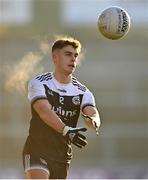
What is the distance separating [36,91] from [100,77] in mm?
17796

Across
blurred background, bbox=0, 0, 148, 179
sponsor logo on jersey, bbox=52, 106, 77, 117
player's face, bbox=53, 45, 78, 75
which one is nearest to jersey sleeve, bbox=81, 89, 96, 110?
sponsor logo on jersey, bbox=52, 106, 77, 117

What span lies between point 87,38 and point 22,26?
9.27 feet

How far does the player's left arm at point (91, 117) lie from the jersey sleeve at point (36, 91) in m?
0.45

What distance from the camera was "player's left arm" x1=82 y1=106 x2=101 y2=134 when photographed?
23.0 feet

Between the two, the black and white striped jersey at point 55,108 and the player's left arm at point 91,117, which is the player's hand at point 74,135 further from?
the black and white striped jersey at point 55,108

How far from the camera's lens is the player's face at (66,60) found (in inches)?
291

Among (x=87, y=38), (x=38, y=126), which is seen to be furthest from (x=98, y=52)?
(x=38, y=126)

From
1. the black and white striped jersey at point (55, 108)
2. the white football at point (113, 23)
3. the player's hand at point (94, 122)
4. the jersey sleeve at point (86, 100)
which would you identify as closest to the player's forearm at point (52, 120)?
the black and white striped jersey at point (55, 108)

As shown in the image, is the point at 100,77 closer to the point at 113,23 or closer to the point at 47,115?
the point at 113,23

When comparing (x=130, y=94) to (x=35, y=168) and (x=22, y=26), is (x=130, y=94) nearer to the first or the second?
(x=22, y=26)

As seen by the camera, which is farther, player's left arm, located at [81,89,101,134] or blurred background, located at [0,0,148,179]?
blurred background, located at [0,0,148,179]

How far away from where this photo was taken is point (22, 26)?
26.2 metres

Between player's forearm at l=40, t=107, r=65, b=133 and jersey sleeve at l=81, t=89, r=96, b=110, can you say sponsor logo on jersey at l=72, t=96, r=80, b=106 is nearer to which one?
jersey sleeve at l=81, t=89, r=96, b=110

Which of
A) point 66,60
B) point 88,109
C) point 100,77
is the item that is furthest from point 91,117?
point 100,77
